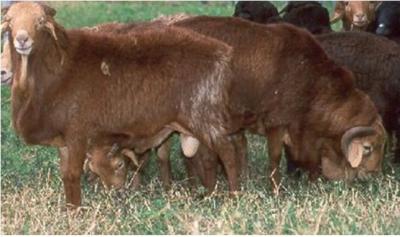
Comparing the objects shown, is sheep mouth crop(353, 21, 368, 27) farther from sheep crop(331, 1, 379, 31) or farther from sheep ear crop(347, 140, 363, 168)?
sheep ear crop(347, 140, 363, 168)

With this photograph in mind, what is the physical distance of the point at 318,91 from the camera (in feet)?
33.7

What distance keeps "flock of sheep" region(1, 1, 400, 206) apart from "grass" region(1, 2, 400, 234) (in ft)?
0.67

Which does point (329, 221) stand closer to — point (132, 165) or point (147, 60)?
point (147, 60)

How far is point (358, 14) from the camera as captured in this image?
12664 millimetres

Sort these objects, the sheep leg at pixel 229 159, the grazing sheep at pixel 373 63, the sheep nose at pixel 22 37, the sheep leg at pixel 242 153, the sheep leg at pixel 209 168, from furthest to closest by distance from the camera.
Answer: the grazing sheep at pixel 373 63 → the sheep leg at pixel 242 153 → the sheep leg at pixel 209 168 → the sheep leg at pixel 229 159 → the sheep nose at pixel 22 37

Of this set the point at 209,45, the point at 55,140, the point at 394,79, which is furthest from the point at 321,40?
the point at 55,140

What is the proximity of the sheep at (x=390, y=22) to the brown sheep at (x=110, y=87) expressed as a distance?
321 cm

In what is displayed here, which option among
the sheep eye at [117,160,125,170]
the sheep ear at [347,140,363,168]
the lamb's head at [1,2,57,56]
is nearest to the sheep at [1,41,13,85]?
the lamb's head at [1,2,57,56]

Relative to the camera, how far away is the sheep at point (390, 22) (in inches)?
485

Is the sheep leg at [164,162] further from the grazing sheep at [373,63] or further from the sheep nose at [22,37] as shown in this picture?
the sheep nose at [22,37]

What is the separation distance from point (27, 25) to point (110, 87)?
0.88 m

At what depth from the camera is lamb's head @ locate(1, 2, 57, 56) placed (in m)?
8.88

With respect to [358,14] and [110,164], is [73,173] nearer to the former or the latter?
[110,164]

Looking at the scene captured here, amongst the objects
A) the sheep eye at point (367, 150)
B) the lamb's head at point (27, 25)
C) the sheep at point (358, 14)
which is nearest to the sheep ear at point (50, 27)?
the lamb's head at point (27, 25)
